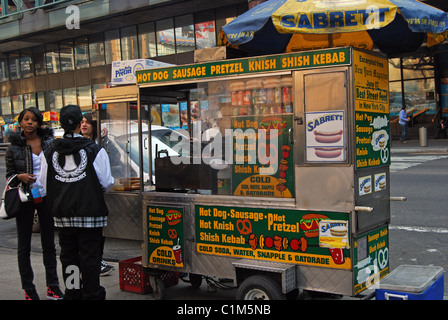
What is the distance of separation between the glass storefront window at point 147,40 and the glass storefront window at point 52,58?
27.1ft

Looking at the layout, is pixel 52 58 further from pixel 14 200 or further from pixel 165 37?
pixel 14 200

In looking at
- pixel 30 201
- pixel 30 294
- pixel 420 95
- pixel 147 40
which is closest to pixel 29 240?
pixel 30 201

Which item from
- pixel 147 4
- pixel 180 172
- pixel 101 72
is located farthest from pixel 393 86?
pixel 180 172

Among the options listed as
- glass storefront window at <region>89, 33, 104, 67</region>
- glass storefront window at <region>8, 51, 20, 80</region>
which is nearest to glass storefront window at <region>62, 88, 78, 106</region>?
glass storefront window at <region>89, 33, 104, 67</region>

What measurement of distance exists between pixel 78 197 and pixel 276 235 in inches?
66.2

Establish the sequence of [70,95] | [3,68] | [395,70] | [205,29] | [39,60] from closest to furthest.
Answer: [395,70] → [205,29] → [70,95] → [39,60] → [3,68]

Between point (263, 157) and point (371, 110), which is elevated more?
point (371, 110)

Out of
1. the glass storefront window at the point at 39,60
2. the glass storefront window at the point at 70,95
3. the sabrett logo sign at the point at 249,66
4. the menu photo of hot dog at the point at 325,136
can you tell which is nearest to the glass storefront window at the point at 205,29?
the glass storefront window at the point at 70,95

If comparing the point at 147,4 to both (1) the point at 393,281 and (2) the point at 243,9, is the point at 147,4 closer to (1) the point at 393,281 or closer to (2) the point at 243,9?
(2) the point at 243,9

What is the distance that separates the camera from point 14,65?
1495 inches

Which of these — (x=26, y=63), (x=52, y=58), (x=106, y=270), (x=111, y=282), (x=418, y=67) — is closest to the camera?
(x=111, y=282)

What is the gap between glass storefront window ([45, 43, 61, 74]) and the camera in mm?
34281

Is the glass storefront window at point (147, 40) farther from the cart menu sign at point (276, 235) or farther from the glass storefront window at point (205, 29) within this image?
the cart menu sign at point (276, 235)

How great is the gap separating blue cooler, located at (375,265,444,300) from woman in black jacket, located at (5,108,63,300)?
3.06m
